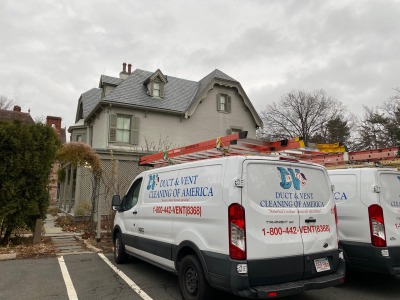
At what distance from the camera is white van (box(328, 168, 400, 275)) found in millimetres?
5086

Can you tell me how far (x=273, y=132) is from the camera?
42062 mm

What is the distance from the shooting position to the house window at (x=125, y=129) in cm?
1842

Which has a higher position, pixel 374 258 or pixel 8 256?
pixel 374 258

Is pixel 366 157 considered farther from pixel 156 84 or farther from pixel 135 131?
pixel 156 84

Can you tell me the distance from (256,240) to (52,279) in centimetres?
416

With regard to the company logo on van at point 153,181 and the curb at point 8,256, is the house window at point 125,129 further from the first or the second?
the company logo on van at point 153,181

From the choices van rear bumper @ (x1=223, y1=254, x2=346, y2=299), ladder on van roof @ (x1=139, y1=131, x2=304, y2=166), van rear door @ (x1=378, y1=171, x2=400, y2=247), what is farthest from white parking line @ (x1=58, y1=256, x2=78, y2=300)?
van rear door @ (x1=378, y1=171, x2=400, y2=247)

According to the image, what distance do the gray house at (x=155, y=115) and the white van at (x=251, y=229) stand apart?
10601 millimetres

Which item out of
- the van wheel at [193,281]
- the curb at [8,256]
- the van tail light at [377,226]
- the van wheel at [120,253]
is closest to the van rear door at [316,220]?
the van tail light at [377,226]

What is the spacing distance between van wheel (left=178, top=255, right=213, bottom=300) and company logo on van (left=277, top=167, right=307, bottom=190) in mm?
1594

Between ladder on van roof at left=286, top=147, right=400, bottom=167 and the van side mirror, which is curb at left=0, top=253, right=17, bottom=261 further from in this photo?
ladder on van roof at left=286, top=147, right=400, bottom=167

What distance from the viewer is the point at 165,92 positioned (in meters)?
21.1

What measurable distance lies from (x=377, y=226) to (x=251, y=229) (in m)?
2.53

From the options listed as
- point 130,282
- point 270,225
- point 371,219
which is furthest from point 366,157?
point 130,282
